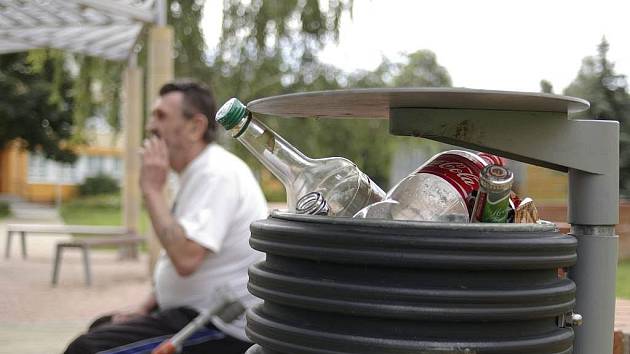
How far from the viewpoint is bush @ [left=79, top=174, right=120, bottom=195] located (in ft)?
139

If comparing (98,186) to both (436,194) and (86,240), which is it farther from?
(436,194)

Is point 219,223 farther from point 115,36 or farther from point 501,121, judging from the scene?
point 115,36

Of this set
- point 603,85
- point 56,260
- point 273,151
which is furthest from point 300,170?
point 56,260

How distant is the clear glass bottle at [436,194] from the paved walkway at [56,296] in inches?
50.7

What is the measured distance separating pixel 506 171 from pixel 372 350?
0.34m

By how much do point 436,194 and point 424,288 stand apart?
0.67 ft

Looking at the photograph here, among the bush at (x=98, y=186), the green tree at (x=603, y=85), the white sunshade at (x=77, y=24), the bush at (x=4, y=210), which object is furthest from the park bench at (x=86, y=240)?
the bush at (x=98, y=186)

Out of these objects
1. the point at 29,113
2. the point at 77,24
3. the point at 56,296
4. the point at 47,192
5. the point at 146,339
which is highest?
the point at 77,24

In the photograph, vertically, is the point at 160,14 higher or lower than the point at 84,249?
higher

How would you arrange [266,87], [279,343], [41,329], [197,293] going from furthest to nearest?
[266,87]
[41,329]
[197,293]
[279,343]

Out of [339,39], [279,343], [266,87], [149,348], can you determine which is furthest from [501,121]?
[266,87]

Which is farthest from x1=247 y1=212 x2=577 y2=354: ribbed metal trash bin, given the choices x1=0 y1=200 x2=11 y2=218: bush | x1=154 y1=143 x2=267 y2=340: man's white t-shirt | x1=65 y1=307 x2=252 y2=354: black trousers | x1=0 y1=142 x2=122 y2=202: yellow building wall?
x1=0 y1=142 x2=122 y2=202: yellow building wall

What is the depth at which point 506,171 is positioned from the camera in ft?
3.95

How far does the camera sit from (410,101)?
46.8 inches
